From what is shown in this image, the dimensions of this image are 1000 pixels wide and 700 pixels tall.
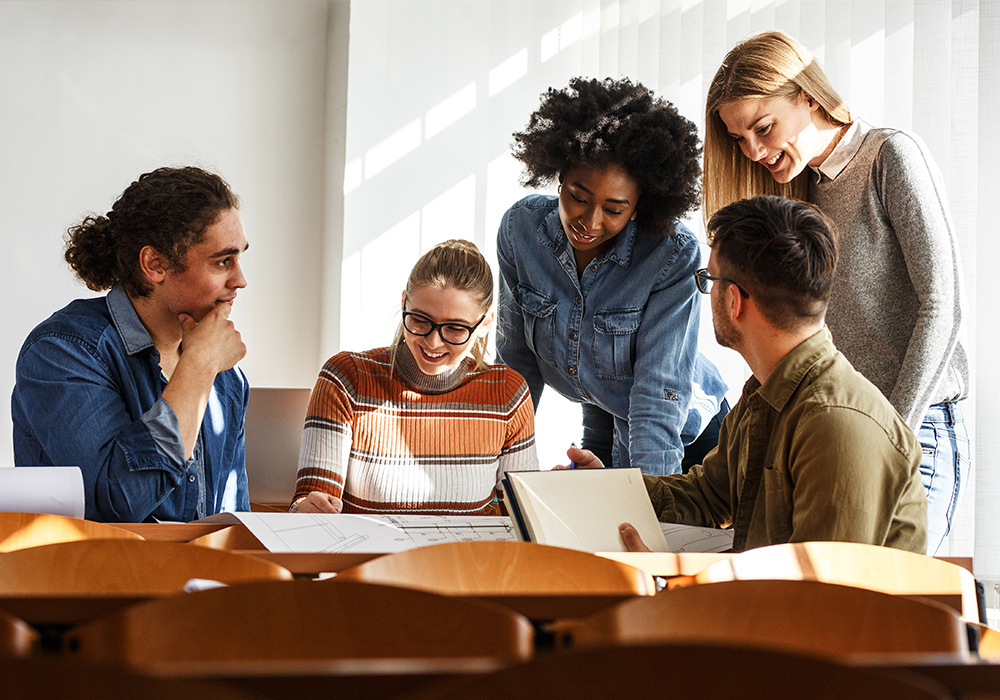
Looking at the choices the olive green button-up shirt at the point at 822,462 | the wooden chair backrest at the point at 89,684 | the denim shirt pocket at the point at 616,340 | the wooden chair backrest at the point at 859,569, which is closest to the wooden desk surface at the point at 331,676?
the wooden chair backrest at the point at 89,684

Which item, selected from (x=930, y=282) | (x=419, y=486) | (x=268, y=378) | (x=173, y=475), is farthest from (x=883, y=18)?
(x=268, y=378)

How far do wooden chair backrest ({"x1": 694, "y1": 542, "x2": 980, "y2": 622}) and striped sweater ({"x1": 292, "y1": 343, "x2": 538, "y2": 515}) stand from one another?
77 centimetres

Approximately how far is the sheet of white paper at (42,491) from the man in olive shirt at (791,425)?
32.4 inches

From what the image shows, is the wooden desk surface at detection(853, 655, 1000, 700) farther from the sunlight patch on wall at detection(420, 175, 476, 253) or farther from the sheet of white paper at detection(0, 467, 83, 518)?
the sunlight patch on wall at detection(420, 175, 476, 253)

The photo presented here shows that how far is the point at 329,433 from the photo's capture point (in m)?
1.84

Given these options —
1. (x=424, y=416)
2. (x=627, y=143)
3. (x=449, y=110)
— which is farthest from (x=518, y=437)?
(x=449, y=110)

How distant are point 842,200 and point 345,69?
231 centimetres

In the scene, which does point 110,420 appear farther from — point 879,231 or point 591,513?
point 879,231

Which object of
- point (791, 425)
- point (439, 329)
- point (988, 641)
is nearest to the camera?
point (988, 641)

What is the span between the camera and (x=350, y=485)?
1.88 metres

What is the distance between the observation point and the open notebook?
134 cm

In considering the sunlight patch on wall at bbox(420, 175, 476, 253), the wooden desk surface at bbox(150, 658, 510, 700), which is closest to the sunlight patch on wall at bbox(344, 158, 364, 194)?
the sunlight patch on wall at bbox(420, 175, 476, 253)

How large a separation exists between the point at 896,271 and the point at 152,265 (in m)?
1.45

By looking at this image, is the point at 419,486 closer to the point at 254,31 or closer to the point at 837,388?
the point at 837,388
